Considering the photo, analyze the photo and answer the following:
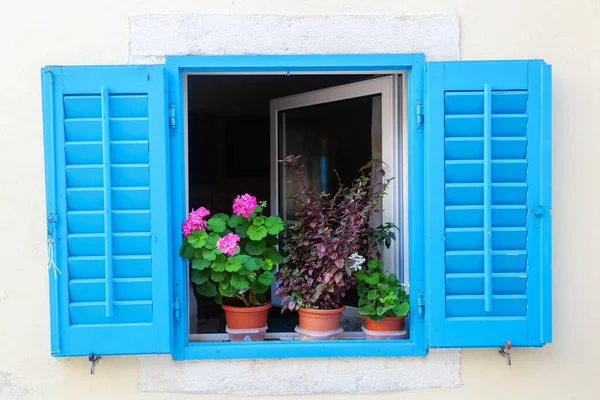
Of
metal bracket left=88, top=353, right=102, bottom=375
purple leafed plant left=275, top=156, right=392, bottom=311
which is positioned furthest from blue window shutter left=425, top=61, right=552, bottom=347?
metal bracket left=88, top=353, right=102, bottom=375

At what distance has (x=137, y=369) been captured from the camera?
3246 mm

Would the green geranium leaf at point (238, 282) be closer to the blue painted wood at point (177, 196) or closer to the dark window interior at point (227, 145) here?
the blue painted wood at point (177, 196)

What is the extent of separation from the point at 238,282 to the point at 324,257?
0.51m

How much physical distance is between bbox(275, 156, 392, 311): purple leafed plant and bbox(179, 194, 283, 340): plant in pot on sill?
0.15 meters

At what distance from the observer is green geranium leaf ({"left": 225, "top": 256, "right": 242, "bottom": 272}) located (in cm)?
323

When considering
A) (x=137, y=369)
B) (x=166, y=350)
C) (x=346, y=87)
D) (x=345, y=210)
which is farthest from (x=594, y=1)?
(x=137, y=369)

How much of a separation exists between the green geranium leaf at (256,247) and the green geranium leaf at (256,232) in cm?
6

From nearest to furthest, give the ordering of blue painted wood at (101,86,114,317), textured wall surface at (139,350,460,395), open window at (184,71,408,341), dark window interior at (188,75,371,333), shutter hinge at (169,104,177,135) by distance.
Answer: blue painted wood at (101,86,114,317) → shutter hinge at (169,104,177,135) → textured wall surface at (139,350,460,395) → open window at (184,71,408,341) → dark window interior at (188,75,371,333)

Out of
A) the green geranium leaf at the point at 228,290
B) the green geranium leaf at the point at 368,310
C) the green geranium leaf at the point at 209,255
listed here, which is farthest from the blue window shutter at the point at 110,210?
the green geranium leaf at the point at 368,310

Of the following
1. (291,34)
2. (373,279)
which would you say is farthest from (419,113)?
(373,279)

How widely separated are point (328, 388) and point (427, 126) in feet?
5.07

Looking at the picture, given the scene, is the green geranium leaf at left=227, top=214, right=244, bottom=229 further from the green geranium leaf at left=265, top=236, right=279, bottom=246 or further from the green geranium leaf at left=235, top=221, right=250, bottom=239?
the green geranium leaf at left=265, top=236, right=279, bottom=246

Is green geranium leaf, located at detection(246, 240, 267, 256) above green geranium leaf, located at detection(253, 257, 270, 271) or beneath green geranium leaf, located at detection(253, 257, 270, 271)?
above

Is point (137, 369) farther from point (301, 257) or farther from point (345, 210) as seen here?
point (345, 210)
